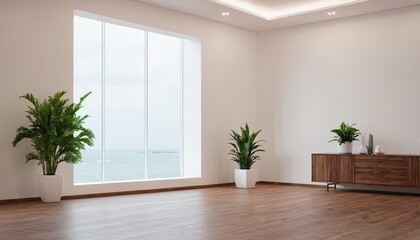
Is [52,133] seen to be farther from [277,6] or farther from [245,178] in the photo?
[277,6]

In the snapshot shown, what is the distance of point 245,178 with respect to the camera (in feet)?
28.7

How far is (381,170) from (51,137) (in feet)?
16.0

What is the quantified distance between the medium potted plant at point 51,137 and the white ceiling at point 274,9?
98.0 inches

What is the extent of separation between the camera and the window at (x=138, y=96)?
29.8ft

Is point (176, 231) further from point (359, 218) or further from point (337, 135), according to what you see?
point (337, 135)

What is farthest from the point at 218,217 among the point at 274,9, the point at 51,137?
the point at 274,9

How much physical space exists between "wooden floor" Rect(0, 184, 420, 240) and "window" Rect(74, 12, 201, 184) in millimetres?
2122

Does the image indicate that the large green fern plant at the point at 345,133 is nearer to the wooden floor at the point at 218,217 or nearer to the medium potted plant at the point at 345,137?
the medium potted plant at the point at 345,137

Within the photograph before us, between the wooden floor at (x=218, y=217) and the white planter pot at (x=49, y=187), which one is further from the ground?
the white planter pot at (x=49, y=187)

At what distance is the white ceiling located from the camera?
805cm

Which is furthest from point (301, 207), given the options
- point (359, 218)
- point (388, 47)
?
point (388, 47)

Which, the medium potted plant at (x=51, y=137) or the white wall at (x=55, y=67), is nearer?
the medium potted plant at (x=51, y=137)

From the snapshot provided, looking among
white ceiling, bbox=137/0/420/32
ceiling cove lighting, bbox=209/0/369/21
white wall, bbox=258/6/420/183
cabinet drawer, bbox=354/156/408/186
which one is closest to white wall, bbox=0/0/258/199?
white ceiling, bbox=137/0/420/32

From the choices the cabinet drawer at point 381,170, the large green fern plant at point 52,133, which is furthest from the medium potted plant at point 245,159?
the large green fern plant at point 52,133
